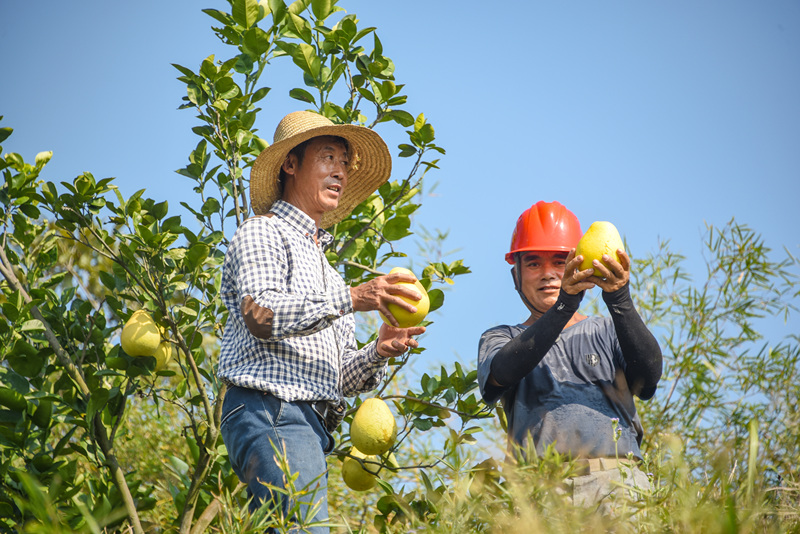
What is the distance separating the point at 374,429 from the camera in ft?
8.02

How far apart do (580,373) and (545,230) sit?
2.04ft

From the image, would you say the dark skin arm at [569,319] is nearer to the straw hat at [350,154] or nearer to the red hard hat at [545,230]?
the red hard hat at [545,230]

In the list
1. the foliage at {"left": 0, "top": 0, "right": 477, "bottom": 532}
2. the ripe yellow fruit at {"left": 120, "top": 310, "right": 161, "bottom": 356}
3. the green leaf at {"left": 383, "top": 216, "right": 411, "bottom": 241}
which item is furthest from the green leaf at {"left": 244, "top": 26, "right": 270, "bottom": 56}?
the ripe yellow fruit at {"left": 120, "top": 310, "right": 161, "bottom": 356}

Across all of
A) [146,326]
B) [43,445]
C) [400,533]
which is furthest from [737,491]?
[43,445]

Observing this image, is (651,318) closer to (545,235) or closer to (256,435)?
(545,235)

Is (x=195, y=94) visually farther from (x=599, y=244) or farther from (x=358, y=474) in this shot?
(x=599, y=244)

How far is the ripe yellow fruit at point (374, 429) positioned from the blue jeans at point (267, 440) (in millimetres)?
402

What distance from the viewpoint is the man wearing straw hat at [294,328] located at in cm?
194

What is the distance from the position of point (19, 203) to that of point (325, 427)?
1745 mm

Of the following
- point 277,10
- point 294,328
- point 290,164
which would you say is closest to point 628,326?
point 294,328

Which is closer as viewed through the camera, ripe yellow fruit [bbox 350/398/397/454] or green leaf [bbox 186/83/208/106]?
ripe yellow fruit [bbox 350/398/397/454]

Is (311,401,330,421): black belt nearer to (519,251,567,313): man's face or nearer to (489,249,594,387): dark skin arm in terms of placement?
(489,249,594,387): dark skin arm

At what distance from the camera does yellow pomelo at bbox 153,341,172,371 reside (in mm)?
2828

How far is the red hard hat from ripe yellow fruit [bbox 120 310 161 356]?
4.34ft
